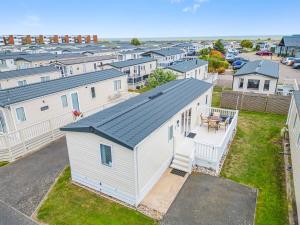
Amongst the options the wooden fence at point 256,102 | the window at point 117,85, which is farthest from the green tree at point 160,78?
the wooden fence at point 256,102

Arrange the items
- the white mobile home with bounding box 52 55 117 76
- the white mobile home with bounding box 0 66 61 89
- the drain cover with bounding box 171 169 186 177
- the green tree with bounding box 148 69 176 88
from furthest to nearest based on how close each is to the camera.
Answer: the white mobile home with bounding box 52 55 117 76
the green tree with bounding box 148 69 176 88
the white mobile home with bounding box 0 66 61 89
the drain cover with bounding box 171 169 186 177

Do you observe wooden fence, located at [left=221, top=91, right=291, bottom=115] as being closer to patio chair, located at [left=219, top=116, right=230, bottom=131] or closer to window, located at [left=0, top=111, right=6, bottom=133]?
patio chair, located at [left=219, top=116, right=230, bottom=131]

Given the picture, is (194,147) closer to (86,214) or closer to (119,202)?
(119,202)

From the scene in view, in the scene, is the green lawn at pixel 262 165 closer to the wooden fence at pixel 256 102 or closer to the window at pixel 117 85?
the wooden fence at pixel 256 102

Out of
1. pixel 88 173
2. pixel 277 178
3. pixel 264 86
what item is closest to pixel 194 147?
pixel 277 178

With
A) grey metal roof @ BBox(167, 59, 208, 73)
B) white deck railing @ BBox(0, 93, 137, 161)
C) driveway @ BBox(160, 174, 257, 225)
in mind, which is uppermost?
grey metal roof @ BBox(167, 59, 208, 73)

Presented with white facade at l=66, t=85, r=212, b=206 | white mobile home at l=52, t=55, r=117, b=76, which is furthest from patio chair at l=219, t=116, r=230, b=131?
white mobile home at l=52, t=55, r=117, b=76
